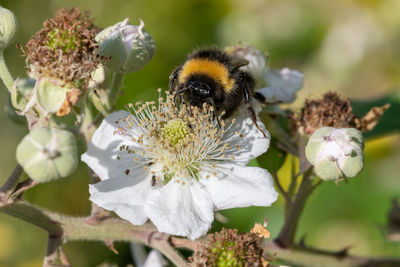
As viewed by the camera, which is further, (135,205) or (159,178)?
(159,178)

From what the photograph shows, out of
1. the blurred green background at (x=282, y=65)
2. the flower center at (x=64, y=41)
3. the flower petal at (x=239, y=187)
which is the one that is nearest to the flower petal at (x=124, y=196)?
the flower petal at (x=239, y=187)

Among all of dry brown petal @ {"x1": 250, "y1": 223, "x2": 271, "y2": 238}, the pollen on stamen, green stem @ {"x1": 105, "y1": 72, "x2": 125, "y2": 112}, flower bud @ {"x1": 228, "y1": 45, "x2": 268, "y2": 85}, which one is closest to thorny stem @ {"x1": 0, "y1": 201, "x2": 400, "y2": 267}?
dry brown petal @ {"x1": 250, "y1": 223, "x2": 271, "y2": 238}

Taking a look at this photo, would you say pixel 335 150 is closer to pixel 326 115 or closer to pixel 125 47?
pixel 326 115

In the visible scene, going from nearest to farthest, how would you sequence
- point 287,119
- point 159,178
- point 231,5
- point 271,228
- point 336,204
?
1. point 159,178
2. point 287,119
3. point 271,228
4. point 336,204
5. point 231,5

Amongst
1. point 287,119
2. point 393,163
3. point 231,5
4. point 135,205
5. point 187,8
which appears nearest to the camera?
point 135,205

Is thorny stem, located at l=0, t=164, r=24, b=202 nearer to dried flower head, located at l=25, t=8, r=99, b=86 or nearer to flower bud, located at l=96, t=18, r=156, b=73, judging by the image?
dried flower head, located at l=25, t=8, r=99, b=86

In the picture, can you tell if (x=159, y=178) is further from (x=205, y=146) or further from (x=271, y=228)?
(x=271, y=228)

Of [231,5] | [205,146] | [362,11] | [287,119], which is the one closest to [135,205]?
[205,146]
